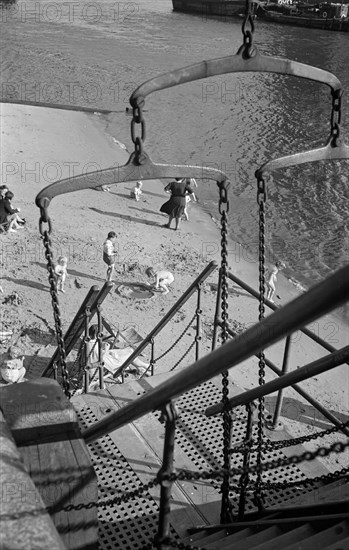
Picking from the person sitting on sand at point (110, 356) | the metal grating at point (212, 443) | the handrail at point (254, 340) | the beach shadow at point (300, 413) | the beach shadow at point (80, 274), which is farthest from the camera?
the beach shadow at point (80, 274)

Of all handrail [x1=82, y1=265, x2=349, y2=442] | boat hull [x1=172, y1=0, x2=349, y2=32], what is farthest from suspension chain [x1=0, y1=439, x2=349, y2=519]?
boat hull [x1=172, y1=0, x2=349, y2=32]

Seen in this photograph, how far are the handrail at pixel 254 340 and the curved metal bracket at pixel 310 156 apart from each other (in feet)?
8.44

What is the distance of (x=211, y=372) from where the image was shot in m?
2.17

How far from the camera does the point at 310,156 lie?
472 cm

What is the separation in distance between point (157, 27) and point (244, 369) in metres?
54.6

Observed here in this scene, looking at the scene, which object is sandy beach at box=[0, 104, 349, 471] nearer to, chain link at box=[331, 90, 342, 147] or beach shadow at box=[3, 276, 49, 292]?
beach shadow at box=[3, 276, 49, 292]

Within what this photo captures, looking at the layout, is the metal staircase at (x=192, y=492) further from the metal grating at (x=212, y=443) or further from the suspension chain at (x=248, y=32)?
the suspension chain at (x=248, y=32)

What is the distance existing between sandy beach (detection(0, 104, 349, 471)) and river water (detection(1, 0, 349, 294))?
80.9 inches

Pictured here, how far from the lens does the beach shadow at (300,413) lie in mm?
9328

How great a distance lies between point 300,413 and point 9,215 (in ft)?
28.1

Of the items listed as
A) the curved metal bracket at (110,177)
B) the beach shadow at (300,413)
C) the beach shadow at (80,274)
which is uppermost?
the curved metal bracket at (110,177)

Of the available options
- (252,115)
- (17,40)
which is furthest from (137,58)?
(252,115)

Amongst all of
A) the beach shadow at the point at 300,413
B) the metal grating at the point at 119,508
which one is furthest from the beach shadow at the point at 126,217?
the metal grating at the point at 119,508

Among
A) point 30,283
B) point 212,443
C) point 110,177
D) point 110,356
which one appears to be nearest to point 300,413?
point 110,356
